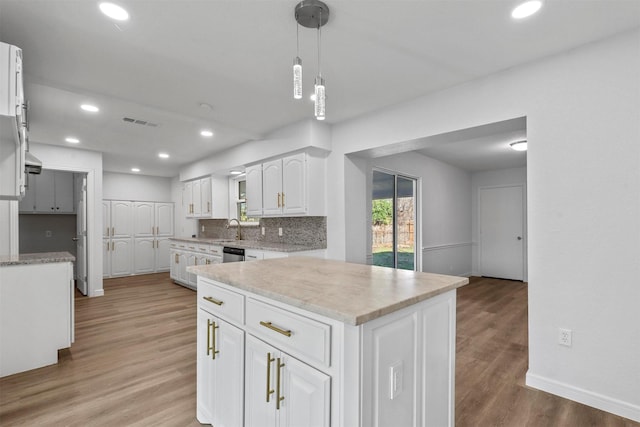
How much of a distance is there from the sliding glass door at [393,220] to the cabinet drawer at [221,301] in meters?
3.50

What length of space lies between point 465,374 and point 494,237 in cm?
→ 508

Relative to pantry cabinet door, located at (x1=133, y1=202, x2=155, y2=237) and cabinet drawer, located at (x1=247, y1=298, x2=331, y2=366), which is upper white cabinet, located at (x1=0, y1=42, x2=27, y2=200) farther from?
pantry cabinet door, located at (x1=133, y1=202, x2=155, y2=237)

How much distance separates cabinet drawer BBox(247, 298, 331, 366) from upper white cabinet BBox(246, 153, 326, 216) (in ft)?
8.17

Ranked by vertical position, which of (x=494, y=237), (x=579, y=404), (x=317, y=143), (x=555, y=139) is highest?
(x=317, y=143)

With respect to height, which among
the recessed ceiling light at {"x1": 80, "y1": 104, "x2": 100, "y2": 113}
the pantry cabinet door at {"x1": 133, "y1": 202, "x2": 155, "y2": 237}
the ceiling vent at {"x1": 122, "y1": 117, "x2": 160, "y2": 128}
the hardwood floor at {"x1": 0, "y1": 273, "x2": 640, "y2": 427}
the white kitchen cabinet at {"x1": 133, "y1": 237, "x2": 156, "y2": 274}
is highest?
the recessed ceiling light at {"x1": 80, "y1": 104, "x2": 100, "y2": 113}

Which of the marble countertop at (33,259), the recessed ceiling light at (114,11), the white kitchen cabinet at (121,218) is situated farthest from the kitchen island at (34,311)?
the white kitchen cabinet at (121,218)

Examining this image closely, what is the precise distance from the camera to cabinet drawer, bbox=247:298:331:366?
3.80 ft

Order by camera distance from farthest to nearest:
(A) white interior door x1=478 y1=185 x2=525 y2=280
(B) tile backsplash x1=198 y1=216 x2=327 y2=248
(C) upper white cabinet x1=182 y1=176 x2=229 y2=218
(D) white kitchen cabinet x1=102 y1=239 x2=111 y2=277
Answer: (D) white kitchen cabinet x1=102 y1=239 x2=111 y2=277 < (A) white interior door x1=478 y1=185 x2=525 y2=280 < (C) upper white cabinet x1=182 y1=176 x2=229 y2=218 < (B) tile backsplash x1=198 y1=216 x2=327 y2=248

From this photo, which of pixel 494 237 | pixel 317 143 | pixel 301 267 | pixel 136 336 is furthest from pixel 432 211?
pixel 136 336

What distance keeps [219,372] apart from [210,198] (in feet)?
15.4

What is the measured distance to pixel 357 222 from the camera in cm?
403

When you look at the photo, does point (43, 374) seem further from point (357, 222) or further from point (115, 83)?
point (357, 222)

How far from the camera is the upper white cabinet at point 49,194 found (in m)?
6.03

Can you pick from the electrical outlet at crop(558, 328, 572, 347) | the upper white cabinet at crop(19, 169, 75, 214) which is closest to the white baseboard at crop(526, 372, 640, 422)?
the electrical outlet at crop(558, 328, 572, 347)
